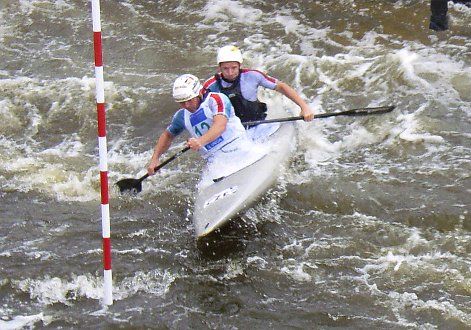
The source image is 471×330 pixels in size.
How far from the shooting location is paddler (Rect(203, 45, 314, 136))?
675 cm

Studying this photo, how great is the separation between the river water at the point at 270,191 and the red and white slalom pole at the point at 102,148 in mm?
236

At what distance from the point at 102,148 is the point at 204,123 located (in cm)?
129

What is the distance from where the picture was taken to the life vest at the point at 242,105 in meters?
6.89

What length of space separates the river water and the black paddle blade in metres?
0.22

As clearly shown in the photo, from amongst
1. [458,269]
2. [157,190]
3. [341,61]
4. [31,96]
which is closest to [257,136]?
[157,190]

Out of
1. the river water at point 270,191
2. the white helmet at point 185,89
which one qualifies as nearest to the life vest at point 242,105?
the river water at point 270,191

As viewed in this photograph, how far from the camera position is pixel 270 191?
690 cm

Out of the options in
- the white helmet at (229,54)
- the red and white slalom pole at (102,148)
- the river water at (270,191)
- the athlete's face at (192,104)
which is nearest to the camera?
the red and white slalom pole at (102,148)

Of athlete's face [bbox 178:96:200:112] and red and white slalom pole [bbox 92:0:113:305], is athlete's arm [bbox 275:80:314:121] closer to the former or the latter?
athlete's face [bbox 178:96:200:112]

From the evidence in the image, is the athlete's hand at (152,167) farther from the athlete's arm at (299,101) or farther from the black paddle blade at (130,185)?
the athlete's arm at (299,101)

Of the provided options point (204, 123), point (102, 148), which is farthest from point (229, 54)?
point (102, 148)

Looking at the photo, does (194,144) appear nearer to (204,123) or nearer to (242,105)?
(204,123)

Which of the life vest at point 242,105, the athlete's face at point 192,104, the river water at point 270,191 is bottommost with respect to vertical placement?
the river water at point 270,191

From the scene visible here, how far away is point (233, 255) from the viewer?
6.12 meters
